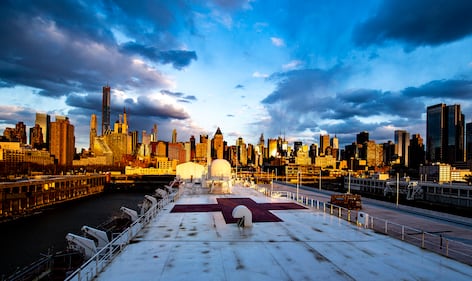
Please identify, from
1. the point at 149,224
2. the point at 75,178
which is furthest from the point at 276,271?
the point at 75,178

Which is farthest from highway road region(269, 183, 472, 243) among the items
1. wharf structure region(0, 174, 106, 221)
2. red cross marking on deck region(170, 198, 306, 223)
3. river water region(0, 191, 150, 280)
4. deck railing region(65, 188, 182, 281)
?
wharf structure region(0, 174, 106, 221)

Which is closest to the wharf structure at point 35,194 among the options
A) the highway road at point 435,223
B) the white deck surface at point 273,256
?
the white deck surface at point 273,256

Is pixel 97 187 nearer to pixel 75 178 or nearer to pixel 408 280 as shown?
pixel 75 178

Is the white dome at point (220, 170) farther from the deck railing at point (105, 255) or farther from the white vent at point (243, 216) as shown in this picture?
the white vent at point (243, 216)

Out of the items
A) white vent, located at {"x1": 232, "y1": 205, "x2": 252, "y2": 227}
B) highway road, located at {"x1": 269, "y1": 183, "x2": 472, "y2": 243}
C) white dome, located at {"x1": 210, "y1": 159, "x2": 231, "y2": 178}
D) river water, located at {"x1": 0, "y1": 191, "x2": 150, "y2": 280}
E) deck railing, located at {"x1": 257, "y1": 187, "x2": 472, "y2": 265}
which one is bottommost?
river water, located at {"x1": 0, "y1": 191, "x2": 150, "y2": 280}

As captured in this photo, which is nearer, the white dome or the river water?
the river water

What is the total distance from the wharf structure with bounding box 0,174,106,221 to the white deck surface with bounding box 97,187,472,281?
69085mm

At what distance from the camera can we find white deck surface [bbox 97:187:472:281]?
45.0ft

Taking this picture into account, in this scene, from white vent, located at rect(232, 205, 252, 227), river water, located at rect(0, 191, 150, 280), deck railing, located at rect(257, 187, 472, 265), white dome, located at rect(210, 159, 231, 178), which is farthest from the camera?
white dome, located at rect(210, 159, 231, 178)

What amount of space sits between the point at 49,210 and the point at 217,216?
7492cm

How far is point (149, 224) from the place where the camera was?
81.2ft

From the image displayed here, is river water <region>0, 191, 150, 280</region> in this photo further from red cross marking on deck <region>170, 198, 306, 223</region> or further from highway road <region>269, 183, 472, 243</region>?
highway road <region>269, 183, 472, 243</region>

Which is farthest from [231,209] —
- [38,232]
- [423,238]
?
[38,232]

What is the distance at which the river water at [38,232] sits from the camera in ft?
135
